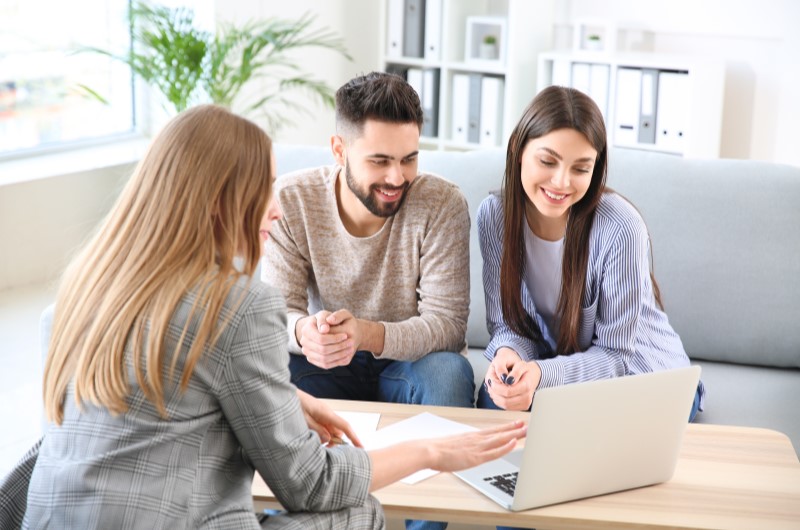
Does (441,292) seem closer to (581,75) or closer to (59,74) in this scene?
(581,75)

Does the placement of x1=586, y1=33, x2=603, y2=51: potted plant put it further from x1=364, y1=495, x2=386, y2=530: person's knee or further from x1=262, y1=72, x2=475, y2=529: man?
x1=364, y1=495, x2=386, y2=530: person's knee

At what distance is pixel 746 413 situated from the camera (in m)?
2.17

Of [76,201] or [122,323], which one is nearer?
[122,323]

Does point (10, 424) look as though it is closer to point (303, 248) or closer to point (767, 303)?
point (303, 248)

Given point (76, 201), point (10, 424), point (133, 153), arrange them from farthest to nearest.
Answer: point (133, 153), point (76, 201), point (10, 424)

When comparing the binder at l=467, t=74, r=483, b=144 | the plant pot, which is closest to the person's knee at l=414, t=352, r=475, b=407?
the binder at l=467, t=74, r=483, b=144

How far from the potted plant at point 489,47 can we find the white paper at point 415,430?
3.23m

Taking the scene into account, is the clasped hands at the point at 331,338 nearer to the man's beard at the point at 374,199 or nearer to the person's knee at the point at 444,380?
the person's knee at the point at 444,380

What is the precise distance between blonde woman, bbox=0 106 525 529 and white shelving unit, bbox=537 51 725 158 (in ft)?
10.6

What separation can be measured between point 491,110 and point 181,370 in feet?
11.8

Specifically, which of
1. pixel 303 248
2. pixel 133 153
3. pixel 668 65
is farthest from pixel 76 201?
pixel 668 65

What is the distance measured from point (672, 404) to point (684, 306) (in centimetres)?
99

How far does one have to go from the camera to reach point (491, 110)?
15.4 ft

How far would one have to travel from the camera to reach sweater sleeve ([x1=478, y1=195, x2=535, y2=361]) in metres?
2.12
